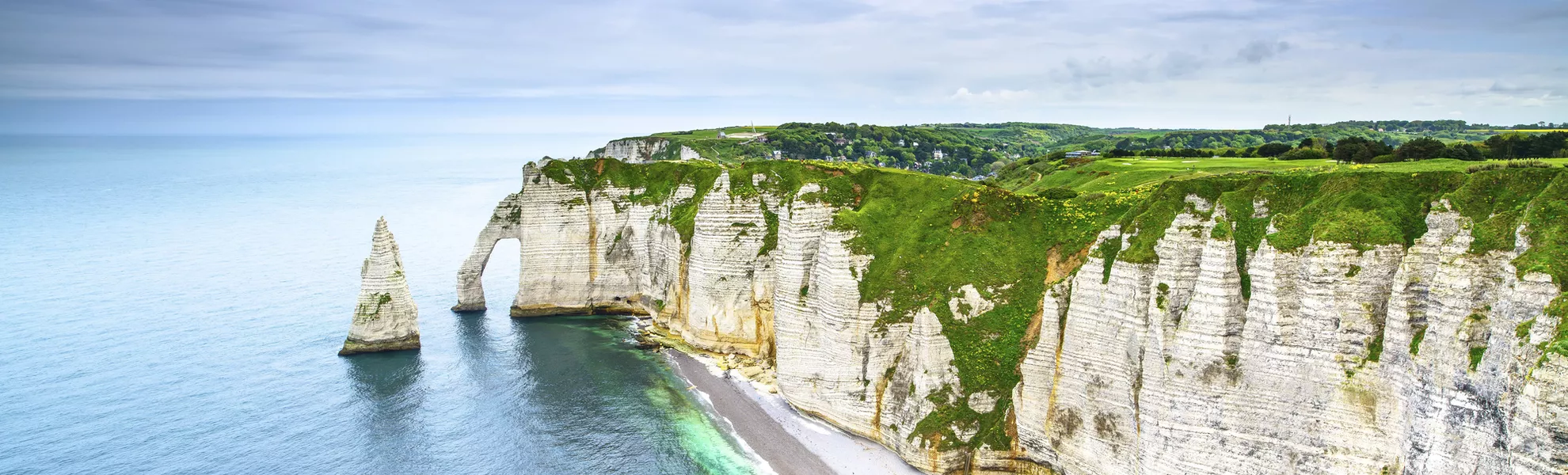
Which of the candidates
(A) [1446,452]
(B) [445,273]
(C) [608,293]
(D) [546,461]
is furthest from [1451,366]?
(B) [445,273]

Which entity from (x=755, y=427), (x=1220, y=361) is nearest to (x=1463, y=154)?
(x=1220, y=361)

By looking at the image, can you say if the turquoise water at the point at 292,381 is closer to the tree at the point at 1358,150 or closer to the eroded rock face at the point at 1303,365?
the eroded rock face at the point at 1303,365

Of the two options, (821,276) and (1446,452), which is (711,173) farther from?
(1446,452)

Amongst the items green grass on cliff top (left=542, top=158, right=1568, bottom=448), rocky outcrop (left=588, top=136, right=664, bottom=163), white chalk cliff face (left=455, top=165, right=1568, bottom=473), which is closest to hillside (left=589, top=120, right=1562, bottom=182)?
rocky outcrop (left=588, top=136, right=664, bottom=163)

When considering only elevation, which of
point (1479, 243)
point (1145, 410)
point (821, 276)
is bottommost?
point (1145, 410)

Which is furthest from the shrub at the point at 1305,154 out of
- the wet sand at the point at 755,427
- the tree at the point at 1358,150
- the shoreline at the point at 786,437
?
the wet sand at the point at 755,427

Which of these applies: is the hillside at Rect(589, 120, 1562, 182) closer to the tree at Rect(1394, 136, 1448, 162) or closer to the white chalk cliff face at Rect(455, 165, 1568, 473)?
the tree at Rect(1394, 136, 1448, 162)
